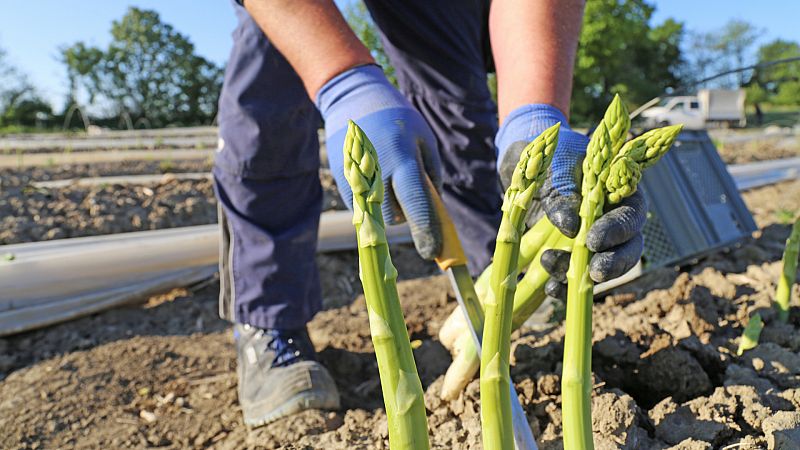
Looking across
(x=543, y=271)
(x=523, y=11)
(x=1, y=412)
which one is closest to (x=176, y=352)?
(x=1, y=412)

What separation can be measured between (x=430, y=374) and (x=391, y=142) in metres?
0.89

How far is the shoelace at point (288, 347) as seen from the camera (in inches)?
73.0

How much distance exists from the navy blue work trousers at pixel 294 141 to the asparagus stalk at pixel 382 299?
3.31 feet

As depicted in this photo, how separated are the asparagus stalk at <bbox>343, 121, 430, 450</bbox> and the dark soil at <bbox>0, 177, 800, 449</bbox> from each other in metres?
0.42

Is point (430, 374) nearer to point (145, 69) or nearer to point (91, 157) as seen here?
point (91, 157)

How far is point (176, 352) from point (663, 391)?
65.9 inches

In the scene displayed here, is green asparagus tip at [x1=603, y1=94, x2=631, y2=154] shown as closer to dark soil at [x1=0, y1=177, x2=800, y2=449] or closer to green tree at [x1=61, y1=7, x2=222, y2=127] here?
dark soil at [x1=0, y1=177, x2=800, y2=449]

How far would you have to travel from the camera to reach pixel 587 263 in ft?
3.08

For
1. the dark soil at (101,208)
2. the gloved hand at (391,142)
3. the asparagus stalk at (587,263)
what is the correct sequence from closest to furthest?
the asparagus stalk at (587,263), the gloved hand at (391,142), the dark soil at (101,208)

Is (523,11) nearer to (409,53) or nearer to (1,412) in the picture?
(409,53)

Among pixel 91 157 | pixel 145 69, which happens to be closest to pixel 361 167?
pixel 91 157

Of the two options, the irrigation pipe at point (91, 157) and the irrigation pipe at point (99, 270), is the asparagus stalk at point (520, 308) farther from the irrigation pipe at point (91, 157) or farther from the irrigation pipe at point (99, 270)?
the irrigation pipe at point (91, 157)

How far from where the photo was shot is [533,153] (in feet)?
2.79

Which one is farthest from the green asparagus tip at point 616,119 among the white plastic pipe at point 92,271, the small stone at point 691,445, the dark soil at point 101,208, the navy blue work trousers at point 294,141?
the dark soil at point 101,208
